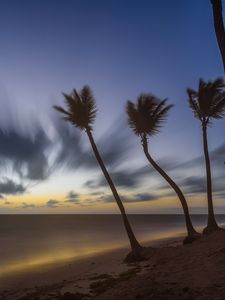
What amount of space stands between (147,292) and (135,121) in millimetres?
12128

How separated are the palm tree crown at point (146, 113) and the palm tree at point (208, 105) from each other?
2009 mm

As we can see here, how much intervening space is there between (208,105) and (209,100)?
276mm

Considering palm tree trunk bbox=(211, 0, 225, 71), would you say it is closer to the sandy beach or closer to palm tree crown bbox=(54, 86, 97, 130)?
the sandy beach

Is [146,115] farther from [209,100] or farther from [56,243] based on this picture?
[56,243]

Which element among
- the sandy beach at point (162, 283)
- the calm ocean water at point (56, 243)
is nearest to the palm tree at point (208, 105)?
the sandy beach at point (162, 283)

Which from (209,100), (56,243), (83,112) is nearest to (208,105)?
(209,100)

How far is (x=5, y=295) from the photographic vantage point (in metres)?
11.7

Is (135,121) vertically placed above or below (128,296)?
above

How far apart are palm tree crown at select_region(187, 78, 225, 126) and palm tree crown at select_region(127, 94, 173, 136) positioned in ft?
6.43

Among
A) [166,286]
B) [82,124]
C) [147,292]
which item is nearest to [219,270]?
[166,286]

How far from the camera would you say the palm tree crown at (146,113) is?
59.9 ft

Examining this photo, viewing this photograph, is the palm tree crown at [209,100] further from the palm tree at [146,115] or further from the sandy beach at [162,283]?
the sandy beach at [162,283]

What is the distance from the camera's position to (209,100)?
1898 centimetres

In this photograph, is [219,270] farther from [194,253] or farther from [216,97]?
[216,97]
